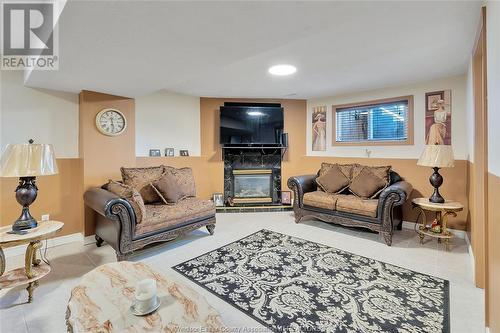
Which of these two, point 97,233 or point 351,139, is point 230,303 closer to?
point 97,233

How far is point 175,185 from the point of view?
11.1ft

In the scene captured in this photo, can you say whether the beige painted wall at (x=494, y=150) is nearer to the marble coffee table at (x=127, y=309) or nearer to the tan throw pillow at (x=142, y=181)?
the marble coffee table at (x=127, y=309)

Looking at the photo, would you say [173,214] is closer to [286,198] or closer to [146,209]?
[146,209]

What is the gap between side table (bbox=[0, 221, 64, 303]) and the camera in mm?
1923

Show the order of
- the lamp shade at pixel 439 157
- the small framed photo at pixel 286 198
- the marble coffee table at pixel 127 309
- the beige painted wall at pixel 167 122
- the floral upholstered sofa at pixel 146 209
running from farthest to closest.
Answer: the small framed photo at pixel 286 198 → the beige painted wall at pixel 167 122 → the lamp shade at pixel 439 157 → the floral upholstered sofa at pixel 146 209 → the marble coffee table at pixel 127 309

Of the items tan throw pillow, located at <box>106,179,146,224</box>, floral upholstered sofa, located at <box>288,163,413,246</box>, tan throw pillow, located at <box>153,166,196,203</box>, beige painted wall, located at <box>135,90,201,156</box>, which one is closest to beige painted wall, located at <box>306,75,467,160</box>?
floral upholstered sofa, located at <box>288,163,413,246</box>

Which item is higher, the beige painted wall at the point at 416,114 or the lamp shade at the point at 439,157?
the beige painted wall at the point at 416,114

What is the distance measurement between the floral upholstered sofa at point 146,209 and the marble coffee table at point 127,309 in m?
1.02

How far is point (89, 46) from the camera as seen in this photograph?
6.37 ft

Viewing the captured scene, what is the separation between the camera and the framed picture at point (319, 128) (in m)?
4.85

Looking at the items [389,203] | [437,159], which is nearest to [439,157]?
[437,159]

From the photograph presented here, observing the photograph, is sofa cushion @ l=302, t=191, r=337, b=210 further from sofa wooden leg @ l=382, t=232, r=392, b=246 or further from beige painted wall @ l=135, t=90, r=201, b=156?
beige painted wall @ l=135, t=90, r=201, b=156

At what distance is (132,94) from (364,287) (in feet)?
12.2

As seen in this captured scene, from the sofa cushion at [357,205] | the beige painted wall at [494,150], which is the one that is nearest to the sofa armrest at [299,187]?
the sofa cushion at [357,205]
